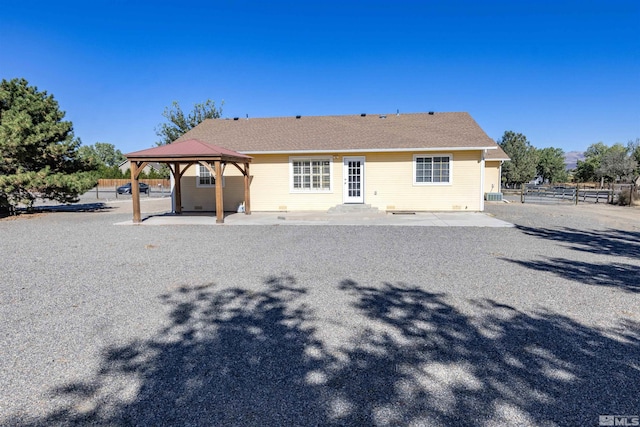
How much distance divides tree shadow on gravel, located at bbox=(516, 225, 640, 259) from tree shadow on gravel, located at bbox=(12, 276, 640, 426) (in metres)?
4.62

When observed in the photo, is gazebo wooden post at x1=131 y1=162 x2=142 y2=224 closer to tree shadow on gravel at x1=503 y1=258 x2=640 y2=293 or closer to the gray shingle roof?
the gray shingle roof

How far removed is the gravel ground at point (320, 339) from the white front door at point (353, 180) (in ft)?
27.9

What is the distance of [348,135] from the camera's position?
52.5 ft

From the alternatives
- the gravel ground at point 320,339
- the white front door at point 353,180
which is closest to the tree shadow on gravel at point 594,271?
the gravel ground at point 320,339

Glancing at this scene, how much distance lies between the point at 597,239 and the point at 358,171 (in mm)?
8447

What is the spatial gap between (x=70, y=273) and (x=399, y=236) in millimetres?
6597

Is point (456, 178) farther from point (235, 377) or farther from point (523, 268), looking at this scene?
point (235, 377)

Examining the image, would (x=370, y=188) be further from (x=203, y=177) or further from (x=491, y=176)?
(x=491, y=176)

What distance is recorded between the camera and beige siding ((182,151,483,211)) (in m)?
14.7

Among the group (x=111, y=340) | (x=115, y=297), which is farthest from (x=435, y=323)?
(x=115, y=297)

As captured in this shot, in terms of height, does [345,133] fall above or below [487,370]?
above

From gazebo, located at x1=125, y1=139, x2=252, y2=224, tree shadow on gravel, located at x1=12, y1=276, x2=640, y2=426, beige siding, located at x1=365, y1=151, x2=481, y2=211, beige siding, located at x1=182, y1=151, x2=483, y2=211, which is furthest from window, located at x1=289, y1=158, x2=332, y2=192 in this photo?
tree shadow on gravel, located at x1=12, y1=276, x2=640, y2=426

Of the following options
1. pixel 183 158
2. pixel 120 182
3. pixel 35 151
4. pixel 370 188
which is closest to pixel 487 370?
pixel 183 158

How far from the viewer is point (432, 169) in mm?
14844
